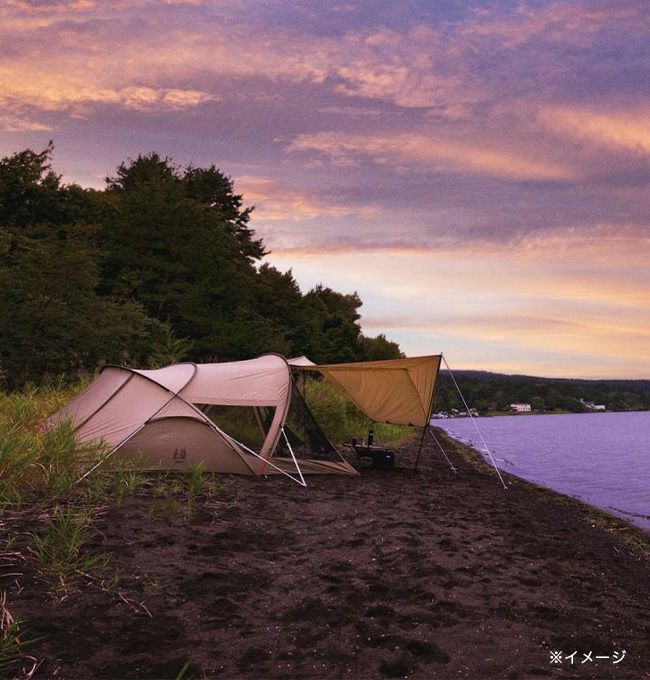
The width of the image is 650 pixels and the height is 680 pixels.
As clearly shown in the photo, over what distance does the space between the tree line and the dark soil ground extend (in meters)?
11.3

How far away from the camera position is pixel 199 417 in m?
11.1

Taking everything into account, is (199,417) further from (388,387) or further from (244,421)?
(388,387)

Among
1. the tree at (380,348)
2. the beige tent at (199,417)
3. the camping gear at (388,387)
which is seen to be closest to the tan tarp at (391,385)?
the camping gear at (388,387)

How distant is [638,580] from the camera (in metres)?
7.49

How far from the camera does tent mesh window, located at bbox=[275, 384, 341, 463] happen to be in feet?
41.8

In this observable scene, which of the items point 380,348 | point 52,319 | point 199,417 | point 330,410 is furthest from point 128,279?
point 380,348

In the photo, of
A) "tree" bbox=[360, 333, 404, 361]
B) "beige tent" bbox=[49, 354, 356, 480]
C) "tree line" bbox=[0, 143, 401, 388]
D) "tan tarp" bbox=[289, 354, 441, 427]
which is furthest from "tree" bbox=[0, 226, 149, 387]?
"tree" bbox=[360, 333, 404, 361]

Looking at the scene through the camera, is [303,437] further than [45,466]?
Yes

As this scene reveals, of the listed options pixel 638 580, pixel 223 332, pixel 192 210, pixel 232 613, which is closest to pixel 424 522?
pixel 638 580

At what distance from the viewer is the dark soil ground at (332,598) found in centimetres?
433

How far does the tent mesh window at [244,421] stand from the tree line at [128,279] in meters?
7.22

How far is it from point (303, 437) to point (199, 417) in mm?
2684

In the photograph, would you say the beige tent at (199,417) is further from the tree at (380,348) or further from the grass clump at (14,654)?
the tree at (380,348)

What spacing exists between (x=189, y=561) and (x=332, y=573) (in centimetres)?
151
